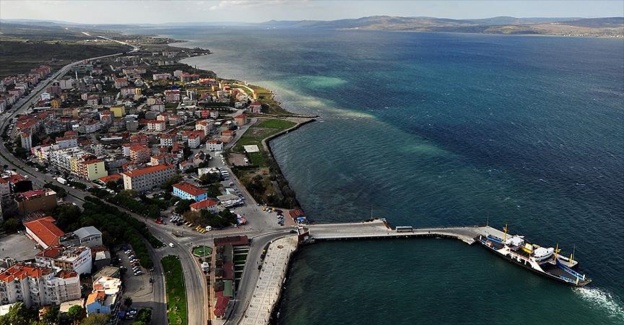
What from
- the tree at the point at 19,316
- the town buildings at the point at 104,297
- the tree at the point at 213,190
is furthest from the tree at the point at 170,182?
the tree at the point at 19,316

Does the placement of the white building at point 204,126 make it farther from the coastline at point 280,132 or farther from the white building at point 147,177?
the white building at point 147,177

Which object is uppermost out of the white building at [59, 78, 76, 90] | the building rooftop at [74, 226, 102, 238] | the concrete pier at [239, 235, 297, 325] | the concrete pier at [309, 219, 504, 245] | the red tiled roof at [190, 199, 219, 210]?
the white building at [59, 78, 76, 90]

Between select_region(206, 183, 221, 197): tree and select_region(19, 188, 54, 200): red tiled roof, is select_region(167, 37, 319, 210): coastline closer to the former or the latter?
select_region(206, 183, 221, 197): tree

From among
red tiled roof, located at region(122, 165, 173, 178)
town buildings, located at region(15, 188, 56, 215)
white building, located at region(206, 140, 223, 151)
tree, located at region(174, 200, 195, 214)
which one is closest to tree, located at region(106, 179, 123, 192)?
red tiled roof, located at region(122, 165, 173, 178)

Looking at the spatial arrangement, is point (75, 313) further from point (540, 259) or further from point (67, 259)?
point (540, 259)

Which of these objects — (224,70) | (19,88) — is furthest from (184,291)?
(224,70)

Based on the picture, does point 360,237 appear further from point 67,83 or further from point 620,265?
point 67,83

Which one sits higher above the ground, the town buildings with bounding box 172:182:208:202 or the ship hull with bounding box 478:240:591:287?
the town buildings with bounding box 172:182:208:202
